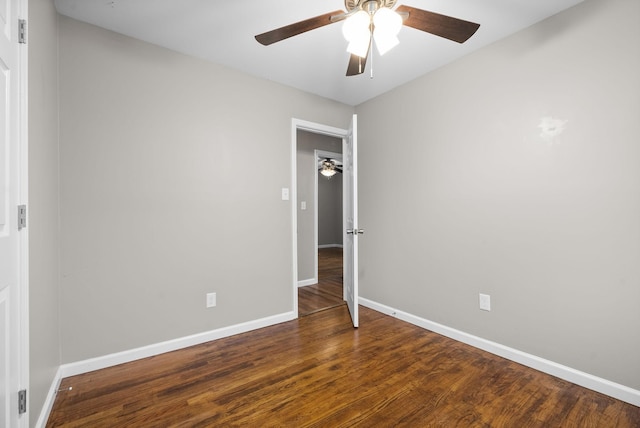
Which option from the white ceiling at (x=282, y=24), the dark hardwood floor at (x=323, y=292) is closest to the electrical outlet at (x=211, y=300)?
the dark hardwood floor at (x=323, y=292)

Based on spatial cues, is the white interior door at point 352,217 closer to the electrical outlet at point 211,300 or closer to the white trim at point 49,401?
the electrical outlet at point 211,300

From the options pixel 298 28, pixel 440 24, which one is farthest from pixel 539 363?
pixel 298 28

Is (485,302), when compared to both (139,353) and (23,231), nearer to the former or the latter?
(139,353)

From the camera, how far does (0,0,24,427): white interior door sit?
1082 millimetres

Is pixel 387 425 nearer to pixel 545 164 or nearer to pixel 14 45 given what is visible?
pixel 545 164

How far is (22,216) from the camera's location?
124cm

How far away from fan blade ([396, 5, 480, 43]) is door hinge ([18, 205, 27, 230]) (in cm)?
193

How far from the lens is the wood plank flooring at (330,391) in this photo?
5.06 ft

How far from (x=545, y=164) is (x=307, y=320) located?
2435 mm

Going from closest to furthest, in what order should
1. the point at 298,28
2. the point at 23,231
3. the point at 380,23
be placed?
the point at 23,231 → the point at 380,23 → the point at 298,28

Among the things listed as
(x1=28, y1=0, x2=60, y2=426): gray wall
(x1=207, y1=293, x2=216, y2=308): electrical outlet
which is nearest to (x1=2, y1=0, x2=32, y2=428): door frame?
(x1=28, y1=0, x2=60, y2=426): gray wall

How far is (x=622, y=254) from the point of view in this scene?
1.69m

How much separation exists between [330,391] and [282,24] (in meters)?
2.48

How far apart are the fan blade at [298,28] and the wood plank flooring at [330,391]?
2.07 meters
